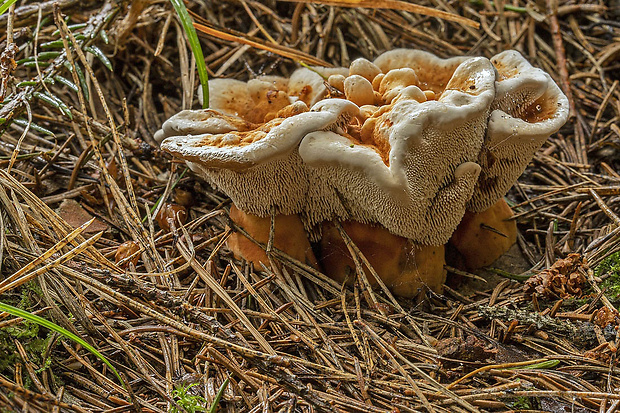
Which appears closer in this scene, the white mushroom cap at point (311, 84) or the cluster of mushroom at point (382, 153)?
the cluster of mushroom at point (382, 153)

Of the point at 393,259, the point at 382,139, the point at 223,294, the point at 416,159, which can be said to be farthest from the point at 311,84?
the point at 223,294

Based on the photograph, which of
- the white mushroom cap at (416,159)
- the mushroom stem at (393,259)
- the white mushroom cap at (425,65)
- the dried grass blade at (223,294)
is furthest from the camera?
the white mushroom cap at (425,65)

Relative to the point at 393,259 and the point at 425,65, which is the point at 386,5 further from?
the point at 393,259

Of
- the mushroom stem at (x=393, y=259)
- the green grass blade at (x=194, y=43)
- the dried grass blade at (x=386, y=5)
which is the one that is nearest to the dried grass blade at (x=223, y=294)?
the mushroom stem at (x=393, y=259)

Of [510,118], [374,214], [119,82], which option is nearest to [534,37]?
[510,118]

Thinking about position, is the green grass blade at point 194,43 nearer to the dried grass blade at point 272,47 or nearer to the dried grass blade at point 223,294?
the dried grass blade at point 272,47

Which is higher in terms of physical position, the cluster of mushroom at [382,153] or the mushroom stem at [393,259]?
the cluster of mushroom at [382,153]

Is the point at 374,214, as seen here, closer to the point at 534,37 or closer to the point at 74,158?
the point at 74,158
